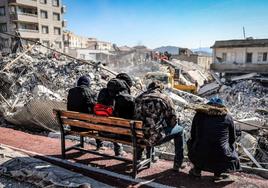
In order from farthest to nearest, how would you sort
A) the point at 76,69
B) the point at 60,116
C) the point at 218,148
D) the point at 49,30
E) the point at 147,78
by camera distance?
the point at 49,30 → the point at 147,78 → the point at 76,69 → the point at 60,116 → the point at 218,148

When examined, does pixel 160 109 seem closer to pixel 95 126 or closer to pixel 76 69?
pixel 95 126

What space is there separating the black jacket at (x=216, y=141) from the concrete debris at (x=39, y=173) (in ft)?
5.17

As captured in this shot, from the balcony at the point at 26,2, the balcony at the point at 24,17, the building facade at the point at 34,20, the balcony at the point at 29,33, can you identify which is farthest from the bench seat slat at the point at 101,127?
the balcony at the point at 26,2

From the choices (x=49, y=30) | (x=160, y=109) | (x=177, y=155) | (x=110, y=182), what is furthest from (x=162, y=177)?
(x=49, y=30)

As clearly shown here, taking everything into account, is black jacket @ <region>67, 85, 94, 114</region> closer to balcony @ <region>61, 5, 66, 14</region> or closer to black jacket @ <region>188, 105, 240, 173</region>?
black jacket @ <region>188, 105, 240, 173</region>

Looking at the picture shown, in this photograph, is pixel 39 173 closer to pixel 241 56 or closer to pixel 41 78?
pixel 41 78

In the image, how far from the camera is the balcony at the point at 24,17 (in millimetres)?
40312

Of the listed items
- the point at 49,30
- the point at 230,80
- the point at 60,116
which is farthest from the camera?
the point at 49,30

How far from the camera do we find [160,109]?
4.01m

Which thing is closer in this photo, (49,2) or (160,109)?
(160,109)

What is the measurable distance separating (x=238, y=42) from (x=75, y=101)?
30.1 m

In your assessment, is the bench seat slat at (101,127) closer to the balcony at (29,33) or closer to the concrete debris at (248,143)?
the concrete debris at (248,143)

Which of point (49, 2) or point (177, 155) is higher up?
point (49, 2)

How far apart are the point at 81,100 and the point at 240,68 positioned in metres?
29.2
